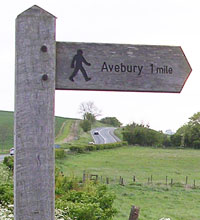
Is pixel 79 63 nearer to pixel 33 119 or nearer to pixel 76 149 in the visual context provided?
pixel 33 119

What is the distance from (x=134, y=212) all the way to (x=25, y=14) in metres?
5.64

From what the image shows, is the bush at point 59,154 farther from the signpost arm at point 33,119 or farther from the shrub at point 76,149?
the signpost arm at point 33,119

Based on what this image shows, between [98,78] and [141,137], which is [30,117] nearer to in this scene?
[98,78]

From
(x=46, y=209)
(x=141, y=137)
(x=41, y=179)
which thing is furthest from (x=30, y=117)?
(x=141, y=137)

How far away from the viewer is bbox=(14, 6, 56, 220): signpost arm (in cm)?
240

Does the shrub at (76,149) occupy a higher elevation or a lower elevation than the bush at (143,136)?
lower

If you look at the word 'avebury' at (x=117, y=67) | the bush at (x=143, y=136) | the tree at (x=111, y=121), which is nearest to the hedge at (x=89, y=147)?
the bush at (x=143, y=136)

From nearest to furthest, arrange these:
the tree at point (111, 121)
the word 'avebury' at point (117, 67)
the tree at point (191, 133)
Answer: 1. the word 'avebury' at point (117, 67)
2. the tree at point (191, 133)
3. the tree at point (111, 121)

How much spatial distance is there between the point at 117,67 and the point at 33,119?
67cm

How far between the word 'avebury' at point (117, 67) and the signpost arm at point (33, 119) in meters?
0.15

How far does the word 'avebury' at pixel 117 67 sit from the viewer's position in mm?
2555

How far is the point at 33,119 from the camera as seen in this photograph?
7.91 ft

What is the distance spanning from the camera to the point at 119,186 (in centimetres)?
2086

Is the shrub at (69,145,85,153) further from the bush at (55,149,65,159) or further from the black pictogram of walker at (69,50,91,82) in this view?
the black pictogram of walker at (69,50,91,82)
